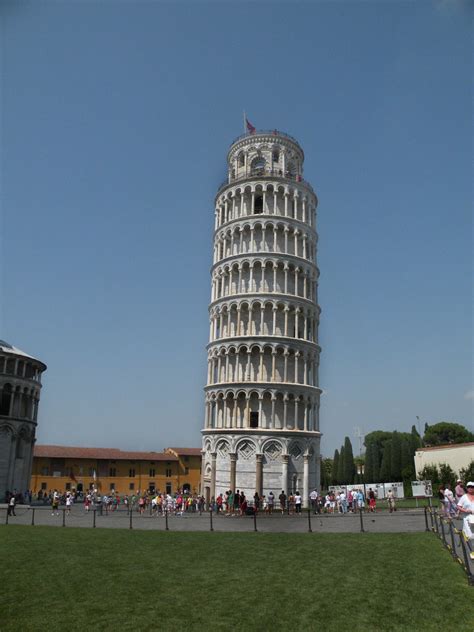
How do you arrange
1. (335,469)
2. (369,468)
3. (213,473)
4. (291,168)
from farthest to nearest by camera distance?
(335,469)
(369,468)
(291,168)
(213,473)

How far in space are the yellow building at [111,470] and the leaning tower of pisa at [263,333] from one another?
4359 cm

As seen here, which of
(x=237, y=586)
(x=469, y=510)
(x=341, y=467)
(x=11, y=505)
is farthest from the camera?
(x=341, y=467)

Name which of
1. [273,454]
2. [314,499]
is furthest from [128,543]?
[273,454]

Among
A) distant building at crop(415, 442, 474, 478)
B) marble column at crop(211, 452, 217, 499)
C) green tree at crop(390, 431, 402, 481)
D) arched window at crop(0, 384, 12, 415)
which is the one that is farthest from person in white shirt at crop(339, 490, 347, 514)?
green tree at crop(390, 431, 402, 481)

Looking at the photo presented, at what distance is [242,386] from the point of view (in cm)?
4609

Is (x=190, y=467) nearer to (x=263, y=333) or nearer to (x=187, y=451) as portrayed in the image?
(x=187, y=451)

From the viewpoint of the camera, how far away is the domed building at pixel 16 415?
193 ft

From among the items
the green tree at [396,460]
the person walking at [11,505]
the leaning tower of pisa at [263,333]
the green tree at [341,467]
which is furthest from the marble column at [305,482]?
the green tree at [341,467]

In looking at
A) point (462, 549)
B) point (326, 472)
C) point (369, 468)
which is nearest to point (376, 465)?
point (369, 468)

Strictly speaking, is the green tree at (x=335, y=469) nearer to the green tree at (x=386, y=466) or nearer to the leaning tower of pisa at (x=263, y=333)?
the green tree at (x=386, y=466)

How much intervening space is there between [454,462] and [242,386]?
1002 inches

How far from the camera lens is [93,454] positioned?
8788 cm

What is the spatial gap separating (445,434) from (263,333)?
2822 inches

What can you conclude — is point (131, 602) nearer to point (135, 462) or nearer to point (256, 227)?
point (256, 227)
